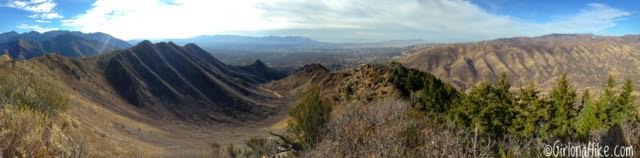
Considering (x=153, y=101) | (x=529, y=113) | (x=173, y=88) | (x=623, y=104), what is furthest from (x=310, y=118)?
(x=173, y=88)

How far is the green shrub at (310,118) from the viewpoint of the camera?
22484 millimetres

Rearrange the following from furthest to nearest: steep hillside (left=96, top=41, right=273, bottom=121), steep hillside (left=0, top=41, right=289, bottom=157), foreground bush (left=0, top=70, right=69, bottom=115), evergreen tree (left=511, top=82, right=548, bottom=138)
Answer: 1. steep hillside (left=96, top=41, right=273, bottom=121)
2. steep hillside (left=0, top=41, right=289, bottom=157)
3. evergreen tree (left=511, top=82, right=548, bottom=138)
4. foreground bush (left=0, top=70, right=69, bottom=115)

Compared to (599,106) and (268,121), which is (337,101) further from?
(599,106)

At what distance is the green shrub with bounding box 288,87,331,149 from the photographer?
22484mm

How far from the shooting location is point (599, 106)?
47375mm

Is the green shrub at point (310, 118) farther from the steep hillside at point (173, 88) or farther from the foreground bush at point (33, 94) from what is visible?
the steep hillside at point (173, 88)

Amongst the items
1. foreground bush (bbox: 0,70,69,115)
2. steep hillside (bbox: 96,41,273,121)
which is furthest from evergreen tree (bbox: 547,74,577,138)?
steep hillside (bbox: 96,41,273,121)

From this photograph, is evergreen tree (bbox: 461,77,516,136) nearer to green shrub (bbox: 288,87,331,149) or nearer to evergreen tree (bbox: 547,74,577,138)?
evergreen tree (bbox: 547,74,577,138)

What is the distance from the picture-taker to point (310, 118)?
23.3 metres

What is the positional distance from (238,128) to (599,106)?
2110 inches

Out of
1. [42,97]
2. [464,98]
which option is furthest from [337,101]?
[42,97]

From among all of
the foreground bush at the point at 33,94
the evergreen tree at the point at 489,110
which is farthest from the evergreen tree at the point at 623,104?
the foreground bush at the point at 33,94

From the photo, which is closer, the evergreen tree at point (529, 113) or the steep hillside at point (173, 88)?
the evergreen tree at point (529, 113)

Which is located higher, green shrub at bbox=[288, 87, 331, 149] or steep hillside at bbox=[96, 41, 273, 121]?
green shrub at bbox=[288, 87, 331, 149]
